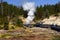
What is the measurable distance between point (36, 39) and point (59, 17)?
151 meters

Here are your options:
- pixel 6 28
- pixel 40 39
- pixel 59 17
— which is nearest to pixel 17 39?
pixel 40 39

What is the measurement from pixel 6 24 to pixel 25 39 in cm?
3232

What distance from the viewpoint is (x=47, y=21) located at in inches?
7712

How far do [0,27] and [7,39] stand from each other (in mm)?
34664

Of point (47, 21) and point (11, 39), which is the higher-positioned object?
point (11, 39)

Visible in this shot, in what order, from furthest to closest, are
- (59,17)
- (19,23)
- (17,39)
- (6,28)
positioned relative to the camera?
(59,17), (19,23), (6,28), (17,39)

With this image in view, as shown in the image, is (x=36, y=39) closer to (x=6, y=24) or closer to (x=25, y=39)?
(x=25, y=39)

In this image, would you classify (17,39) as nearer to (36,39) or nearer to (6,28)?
(36,39)

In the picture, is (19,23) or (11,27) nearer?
(11,27)

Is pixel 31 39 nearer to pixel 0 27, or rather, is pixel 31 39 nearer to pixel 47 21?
pixel 0 27

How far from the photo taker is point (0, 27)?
3095 inches

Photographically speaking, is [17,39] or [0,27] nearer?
[17,39]

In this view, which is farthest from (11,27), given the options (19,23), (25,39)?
(25,39)

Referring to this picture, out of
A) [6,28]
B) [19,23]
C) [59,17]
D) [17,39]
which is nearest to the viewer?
[17,39]
